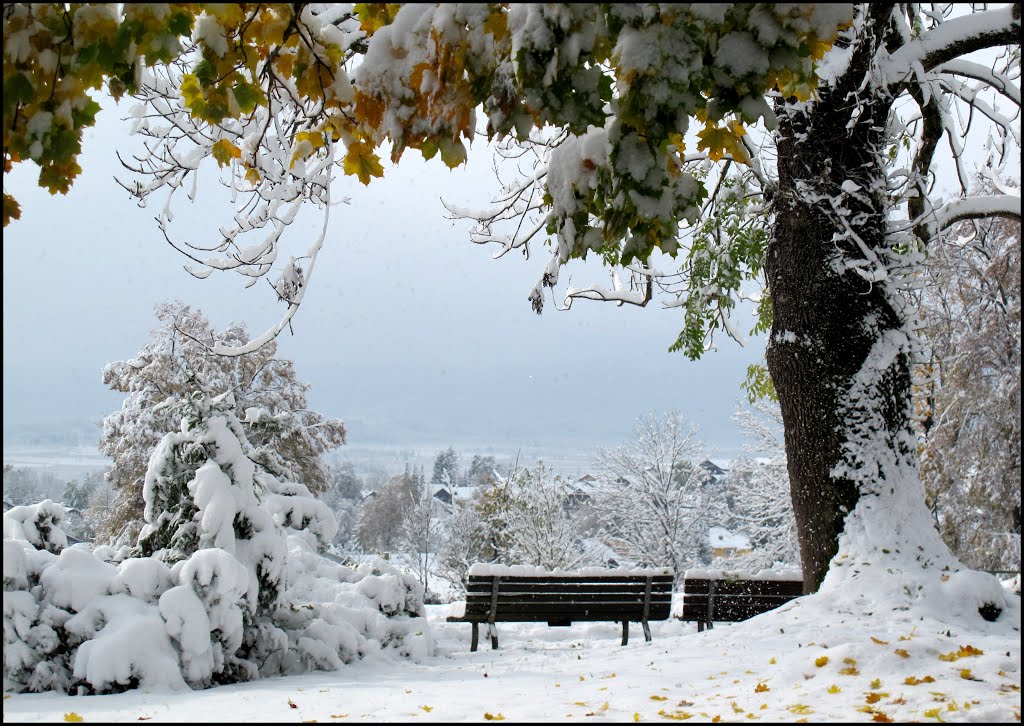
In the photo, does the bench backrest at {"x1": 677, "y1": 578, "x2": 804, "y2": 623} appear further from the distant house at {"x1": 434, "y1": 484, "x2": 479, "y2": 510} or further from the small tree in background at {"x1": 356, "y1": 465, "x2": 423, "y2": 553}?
the small tree in background at {"x1": 356, "y1": 465, "x2": 423, "y2": 553}

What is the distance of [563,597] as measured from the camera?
8516 mm

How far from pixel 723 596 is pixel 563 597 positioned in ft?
Answer: 6.17

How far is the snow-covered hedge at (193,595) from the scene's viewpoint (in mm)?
5016

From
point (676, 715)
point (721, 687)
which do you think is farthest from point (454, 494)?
point (676, 715)

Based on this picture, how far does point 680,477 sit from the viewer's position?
2688cm

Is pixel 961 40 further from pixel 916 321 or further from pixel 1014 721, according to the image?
pixel 1014 721

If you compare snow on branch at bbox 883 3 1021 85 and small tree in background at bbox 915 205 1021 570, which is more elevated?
snow on branch at bbox 883 3 1021 85

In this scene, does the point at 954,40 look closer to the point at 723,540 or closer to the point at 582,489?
the point at 582,489

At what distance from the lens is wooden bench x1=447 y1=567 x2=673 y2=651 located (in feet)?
27.5

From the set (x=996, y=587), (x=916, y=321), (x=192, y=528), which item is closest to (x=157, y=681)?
(x=192, y=528)

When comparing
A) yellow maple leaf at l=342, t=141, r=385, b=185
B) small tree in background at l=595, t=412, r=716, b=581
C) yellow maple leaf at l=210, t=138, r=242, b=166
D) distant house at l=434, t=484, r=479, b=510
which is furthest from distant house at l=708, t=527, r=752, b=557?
yellow maple leaf at l=342, t=141, r=385, b=185

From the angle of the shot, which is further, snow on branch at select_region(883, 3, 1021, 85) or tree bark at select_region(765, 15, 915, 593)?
tree bark at select_region(765, 15, 915, 593)

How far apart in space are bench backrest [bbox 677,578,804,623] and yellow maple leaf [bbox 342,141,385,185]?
673cm

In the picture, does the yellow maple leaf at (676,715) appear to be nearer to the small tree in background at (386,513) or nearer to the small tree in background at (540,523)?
the small tree in background at (540,523)
